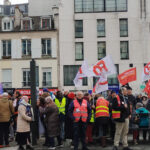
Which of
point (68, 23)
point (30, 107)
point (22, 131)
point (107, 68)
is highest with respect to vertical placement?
point (68, 23)

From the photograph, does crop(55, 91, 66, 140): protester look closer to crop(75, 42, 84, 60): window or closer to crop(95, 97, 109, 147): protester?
crop(95, 97, 109, 147): protester

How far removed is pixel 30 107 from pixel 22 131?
2.73 ft

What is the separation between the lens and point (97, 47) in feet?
124

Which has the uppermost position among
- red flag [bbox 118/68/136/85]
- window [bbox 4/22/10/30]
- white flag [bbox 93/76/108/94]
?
window [bbox 4/22/10/30]

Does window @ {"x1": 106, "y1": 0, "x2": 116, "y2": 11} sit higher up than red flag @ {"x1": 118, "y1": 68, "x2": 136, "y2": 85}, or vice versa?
window @ {"x1": 106, "y1": 0, "x2": 116, "y2": 11}

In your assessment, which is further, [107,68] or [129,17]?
[129,17]

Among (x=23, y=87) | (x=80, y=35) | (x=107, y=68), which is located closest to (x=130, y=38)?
(x=80, y=35)

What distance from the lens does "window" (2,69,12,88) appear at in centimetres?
3778

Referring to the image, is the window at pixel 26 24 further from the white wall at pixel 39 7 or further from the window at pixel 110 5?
the window at pixel 110 5

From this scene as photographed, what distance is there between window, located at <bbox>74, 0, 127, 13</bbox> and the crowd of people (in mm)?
25706

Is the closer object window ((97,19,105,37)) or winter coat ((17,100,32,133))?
winter coat ((17,100,32,133))

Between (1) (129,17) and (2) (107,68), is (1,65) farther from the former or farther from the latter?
(2) (107,68)

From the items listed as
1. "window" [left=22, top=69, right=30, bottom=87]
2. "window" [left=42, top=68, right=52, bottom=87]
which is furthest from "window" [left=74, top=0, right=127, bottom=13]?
"window" [left=22, top=69, right=30, bottom=87]

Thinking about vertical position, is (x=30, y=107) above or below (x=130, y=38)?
below
